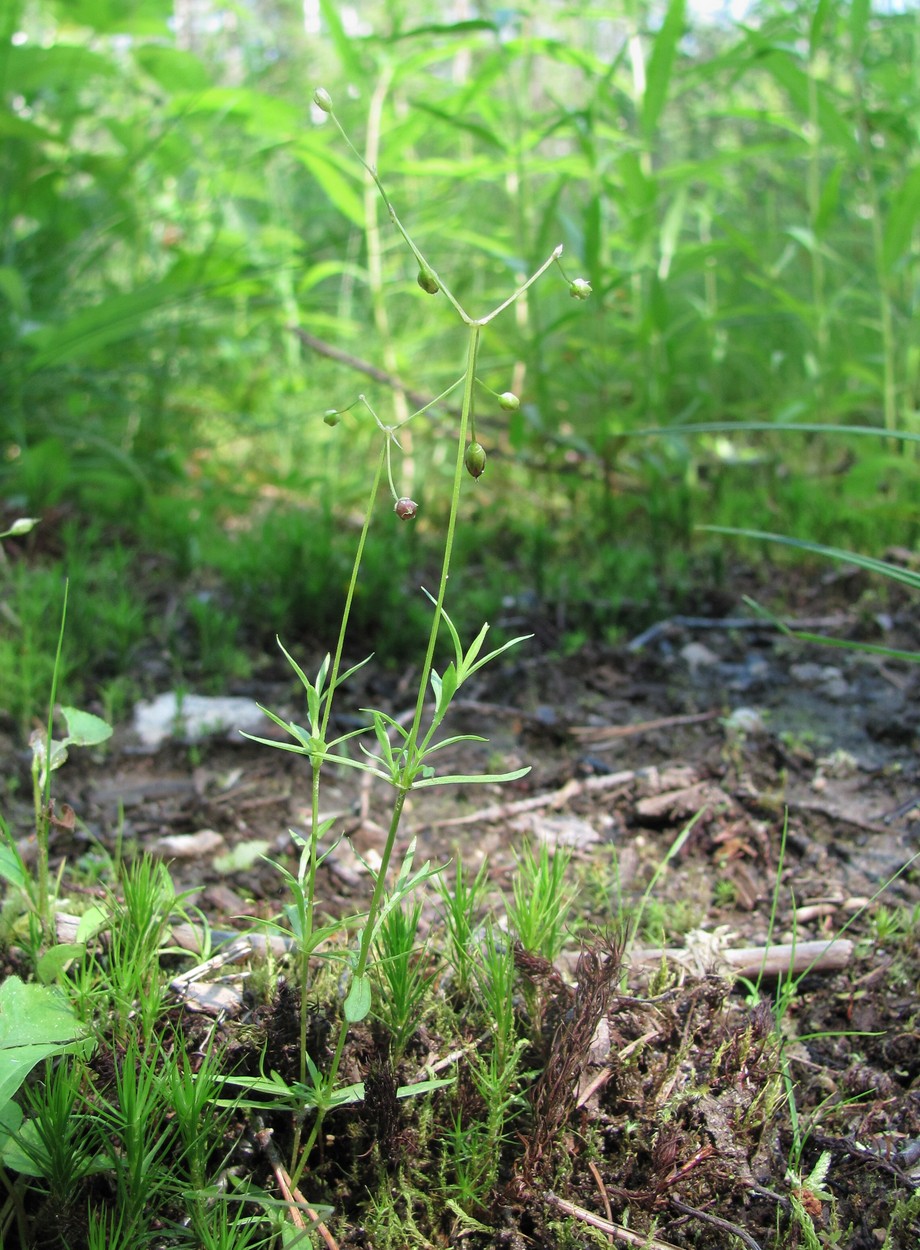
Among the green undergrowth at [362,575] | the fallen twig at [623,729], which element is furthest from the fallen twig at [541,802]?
the green undergrowth at [362,575]

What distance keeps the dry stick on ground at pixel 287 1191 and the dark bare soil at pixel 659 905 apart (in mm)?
23

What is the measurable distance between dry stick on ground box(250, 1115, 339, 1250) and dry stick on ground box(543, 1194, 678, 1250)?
25 cm

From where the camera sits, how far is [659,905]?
4.71 ft

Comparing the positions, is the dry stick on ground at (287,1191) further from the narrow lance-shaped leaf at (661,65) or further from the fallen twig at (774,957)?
the narrow lance-shaped leaf at (661,65)

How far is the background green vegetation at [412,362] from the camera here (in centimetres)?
262

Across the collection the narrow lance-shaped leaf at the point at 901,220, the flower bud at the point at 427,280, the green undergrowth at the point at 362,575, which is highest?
the narrow lance-shaped leaf at the point at 901,220

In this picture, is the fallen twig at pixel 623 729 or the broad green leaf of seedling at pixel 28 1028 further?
the fallen twig at pixel 623 729

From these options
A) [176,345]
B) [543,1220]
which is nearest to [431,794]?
[543,1220]

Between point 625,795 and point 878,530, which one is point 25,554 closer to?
point 625,795

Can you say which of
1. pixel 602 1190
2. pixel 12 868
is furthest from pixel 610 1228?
pixel 12 868

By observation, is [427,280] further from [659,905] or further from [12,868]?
[659,905]

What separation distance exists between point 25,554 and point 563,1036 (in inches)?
93.1

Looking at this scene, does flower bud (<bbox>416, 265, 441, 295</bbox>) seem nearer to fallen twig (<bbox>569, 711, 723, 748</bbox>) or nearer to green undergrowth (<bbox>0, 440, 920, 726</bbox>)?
fallen twig (<bbox>569, 711, 723, 748</bbox>)

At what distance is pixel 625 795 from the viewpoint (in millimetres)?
1822
